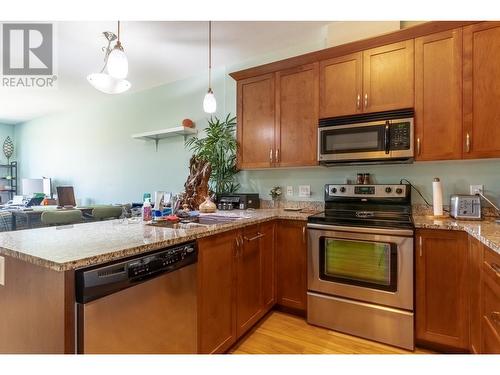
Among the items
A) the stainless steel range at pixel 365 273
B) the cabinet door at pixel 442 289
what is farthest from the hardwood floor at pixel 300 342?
the cabinet door at pixel 442 289

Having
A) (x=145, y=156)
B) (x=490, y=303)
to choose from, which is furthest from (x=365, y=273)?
(x=145, y=156)

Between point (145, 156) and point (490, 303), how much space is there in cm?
414

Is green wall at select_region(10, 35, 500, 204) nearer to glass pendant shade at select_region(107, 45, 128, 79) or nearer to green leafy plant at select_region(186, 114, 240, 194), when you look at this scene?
green leafy plant at select_region(186, 114, 240, 194)

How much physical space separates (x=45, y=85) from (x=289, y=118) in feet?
13.1

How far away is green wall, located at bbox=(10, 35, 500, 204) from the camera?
7.33 ft

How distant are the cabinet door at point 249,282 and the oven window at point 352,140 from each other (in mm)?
981

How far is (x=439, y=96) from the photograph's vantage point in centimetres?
193

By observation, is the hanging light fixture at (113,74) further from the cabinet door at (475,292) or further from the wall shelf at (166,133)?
the cabinet door at (475,292)

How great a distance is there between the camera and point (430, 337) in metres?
1.71

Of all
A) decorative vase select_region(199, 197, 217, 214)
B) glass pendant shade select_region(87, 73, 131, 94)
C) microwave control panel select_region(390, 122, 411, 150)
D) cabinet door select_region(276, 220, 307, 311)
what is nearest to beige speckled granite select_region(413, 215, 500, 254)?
microwave control panel select_region(390, 122, 411, 150)

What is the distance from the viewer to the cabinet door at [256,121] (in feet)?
8.56

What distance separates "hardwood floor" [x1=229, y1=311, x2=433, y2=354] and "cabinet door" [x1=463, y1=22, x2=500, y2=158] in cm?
146
